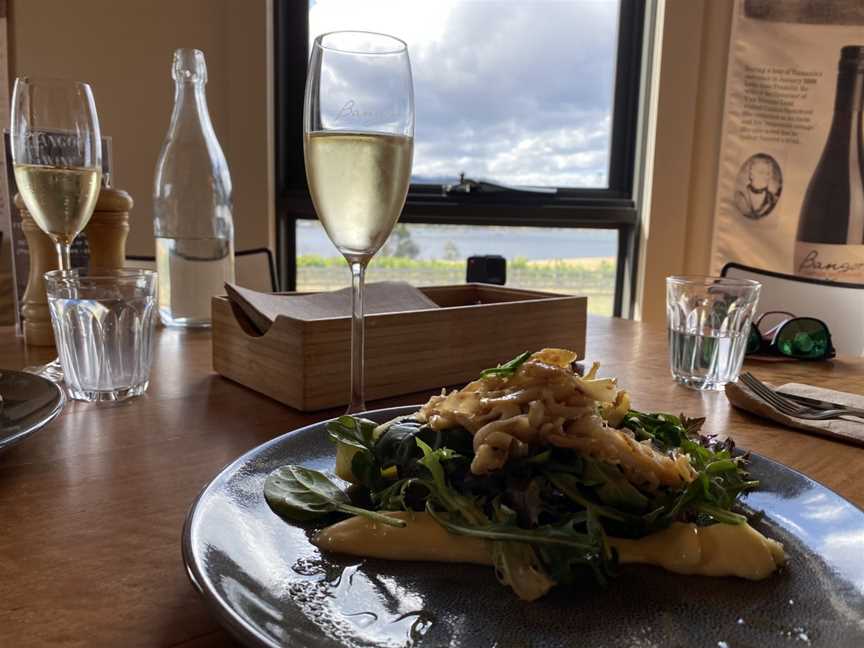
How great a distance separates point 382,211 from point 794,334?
0.84 meters

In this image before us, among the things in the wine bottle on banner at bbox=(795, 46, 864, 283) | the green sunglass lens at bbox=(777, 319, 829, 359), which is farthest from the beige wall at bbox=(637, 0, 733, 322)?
the green sunglass lens at bbox=(777, 319, 829, 359)

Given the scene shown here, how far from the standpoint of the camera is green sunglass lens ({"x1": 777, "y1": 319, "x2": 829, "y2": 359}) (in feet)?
3.99

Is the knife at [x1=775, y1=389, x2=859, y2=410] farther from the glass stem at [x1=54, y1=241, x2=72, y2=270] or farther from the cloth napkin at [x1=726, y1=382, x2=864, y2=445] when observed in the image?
the glass stem at [x1=54, y1=241, x2=72, y2=270]

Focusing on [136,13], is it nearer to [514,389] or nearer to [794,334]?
[794,334]

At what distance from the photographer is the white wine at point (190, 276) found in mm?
1328

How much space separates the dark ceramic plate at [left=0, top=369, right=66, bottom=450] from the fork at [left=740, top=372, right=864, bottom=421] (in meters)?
0.75

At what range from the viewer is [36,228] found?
3.68 ft

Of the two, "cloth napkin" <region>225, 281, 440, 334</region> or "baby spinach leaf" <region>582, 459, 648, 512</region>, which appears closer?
"baby spinach leaf" <region>582, 459, 648, 512</region>

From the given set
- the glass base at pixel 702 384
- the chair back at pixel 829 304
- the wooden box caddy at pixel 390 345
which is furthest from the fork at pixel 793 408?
the chair back at pixel 829 304

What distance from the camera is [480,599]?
38 centimetres

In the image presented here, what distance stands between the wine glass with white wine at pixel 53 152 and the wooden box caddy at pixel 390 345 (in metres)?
0.24

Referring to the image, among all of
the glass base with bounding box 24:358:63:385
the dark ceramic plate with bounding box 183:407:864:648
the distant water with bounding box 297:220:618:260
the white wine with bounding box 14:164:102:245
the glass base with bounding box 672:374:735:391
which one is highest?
the white wine with bounding box 14:164:102:245

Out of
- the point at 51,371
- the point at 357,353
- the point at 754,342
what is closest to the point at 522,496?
the point at 357,353

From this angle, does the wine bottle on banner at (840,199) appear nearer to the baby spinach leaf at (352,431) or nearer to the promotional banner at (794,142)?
the promotional banner at (794,142)
